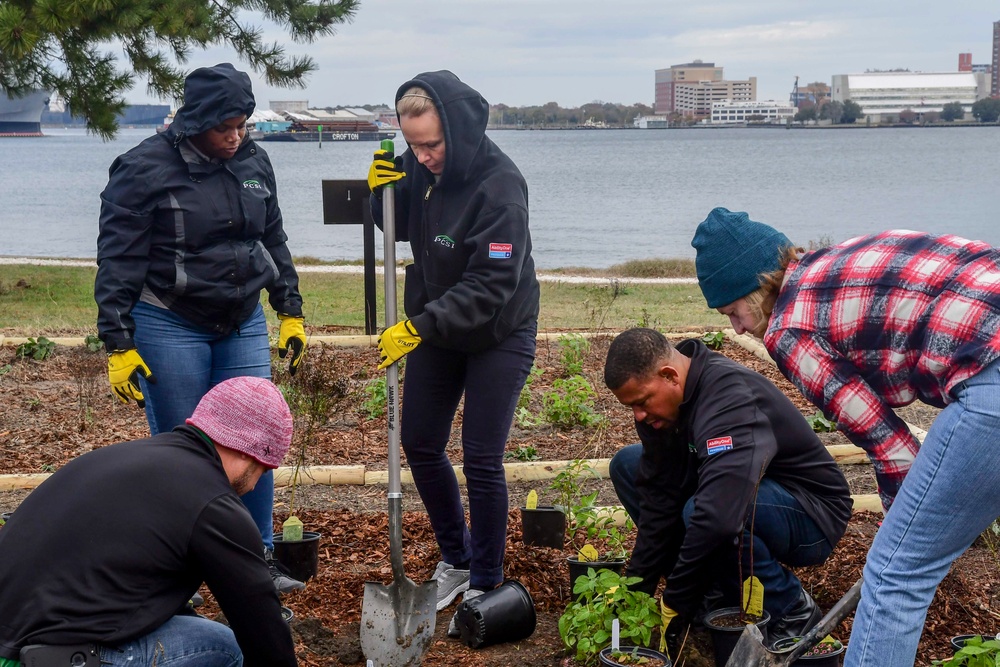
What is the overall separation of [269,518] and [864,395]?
8.02 ft

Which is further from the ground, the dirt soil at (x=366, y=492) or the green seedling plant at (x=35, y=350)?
the green seedling plant at (x=35, y=350)

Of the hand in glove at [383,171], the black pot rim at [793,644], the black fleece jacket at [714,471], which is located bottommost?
the black pot rim at [793,644]

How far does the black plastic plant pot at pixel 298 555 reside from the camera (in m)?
→ 4.17

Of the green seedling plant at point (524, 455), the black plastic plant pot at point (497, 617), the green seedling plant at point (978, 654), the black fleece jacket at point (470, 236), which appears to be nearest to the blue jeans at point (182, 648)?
the black plastic plant pot at point (497, 617)

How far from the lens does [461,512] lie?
409 centimetres

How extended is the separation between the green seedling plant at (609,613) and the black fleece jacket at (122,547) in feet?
3.86

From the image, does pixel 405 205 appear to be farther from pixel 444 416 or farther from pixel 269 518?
A: pixel 269 518

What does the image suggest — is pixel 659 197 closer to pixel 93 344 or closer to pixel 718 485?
pixel 93 344

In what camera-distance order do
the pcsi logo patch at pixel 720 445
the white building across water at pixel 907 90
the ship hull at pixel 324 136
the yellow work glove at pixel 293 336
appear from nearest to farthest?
the pcsi logo patch at pixel 720 445 < the yellow work glove at pixel 293 336 < the ship hull at pixel 324 136 < the white building across water at pixel 907 90

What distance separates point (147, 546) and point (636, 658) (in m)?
1.55

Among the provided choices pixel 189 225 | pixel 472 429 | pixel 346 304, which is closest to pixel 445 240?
pixel 472 429

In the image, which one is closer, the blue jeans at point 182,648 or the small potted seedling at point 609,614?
the blue jeans at point 182,648

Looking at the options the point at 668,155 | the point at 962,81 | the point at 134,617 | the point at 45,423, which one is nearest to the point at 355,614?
the point at 134,617

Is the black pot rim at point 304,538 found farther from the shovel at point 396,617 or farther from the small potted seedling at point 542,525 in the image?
the small potted seedling at point 542,525
